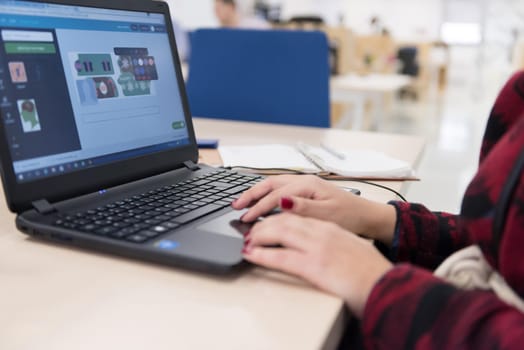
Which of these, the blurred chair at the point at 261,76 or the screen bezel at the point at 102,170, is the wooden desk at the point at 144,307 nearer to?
the screen bezel at the point at 102,170

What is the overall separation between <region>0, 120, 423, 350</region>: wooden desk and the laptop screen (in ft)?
0.43

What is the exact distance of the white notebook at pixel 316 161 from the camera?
92 centimetres

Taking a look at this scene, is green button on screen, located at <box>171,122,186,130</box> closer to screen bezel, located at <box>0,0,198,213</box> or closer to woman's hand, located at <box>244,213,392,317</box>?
screen bezel, located at <box>0,0,198,213</box>

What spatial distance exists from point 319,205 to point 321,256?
0.13 meters

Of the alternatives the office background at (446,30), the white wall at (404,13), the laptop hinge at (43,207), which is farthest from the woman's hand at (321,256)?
the white wall at (404,13)

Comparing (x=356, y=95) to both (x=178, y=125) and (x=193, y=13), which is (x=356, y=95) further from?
(x=193, y=13)

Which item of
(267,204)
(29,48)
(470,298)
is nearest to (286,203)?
(267,204)

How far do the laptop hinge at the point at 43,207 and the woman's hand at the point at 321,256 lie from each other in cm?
24

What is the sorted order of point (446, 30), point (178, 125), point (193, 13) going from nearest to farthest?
point (178, 125) → point (193, 13) → point (446, 30)

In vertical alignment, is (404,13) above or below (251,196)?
above

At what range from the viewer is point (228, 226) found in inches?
22.8

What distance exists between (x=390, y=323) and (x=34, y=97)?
47 centimetres

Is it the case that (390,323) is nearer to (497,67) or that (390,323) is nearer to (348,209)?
(348,209)

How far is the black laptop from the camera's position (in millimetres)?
550
